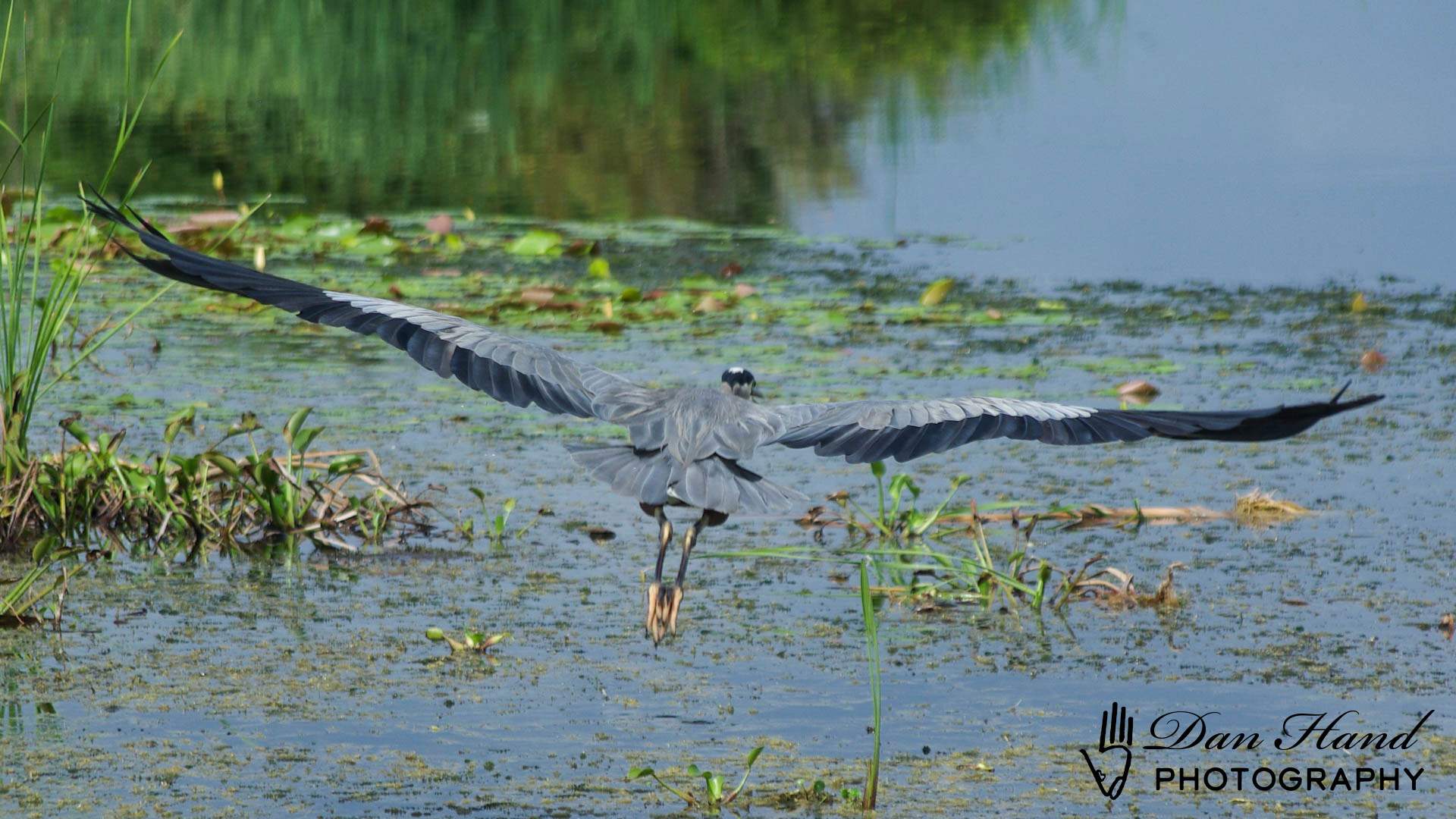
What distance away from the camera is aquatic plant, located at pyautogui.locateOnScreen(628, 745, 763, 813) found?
13.5 feet

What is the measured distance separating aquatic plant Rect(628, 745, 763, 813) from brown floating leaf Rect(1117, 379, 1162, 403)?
3541mm

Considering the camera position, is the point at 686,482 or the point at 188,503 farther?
the point at 188,503

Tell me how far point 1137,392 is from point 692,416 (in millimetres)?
3333

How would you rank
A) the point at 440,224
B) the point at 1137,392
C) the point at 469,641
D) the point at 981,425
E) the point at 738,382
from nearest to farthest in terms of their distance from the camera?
the point at 981,425, the point at 738,382, the point at 469,641, the point at 1137,392, the point at 440,224

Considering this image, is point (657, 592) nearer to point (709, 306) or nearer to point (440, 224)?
point (709, 306)

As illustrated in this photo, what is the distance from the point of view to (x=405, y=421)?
737 cm

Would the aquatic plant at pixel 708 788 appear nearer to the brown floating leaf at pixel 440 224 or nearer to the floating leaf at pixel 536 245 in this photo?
the floating leaf at pixel 536 245

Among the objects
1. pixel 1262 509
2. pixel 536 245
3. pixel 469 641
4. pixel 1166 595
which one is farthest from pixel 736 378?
pixel 536 245

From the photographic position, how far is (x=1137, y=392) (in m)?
7.45

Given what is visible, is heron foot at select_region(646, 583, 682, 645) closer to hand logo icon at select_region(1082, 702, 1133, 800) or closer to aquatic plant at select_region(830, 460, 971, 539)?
hand logo icon at select_region(1082, 702, 1133, 800)

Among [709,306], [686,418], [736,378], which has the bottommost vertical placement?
[686,418]

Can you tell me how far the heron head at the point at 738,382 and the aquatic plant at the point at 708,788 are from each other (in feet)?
3.20

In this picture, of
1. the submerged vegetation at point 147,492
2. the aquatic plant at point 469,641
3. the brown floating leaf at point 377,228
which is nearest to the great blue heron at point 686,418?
the aquatic plant at point 469,641

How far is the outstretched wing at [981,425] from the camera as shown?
4.09 meters
